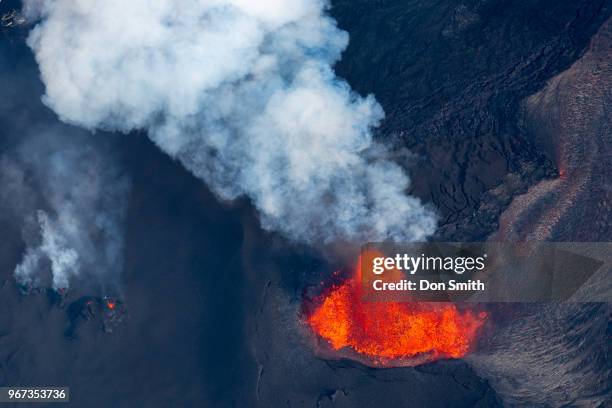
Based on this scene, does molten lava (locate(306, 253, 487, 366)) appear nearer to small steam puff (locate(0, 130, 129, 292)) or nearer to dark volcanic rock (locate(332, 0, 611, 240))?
dark volcanic rock (locate(332, 0, 611, 240))

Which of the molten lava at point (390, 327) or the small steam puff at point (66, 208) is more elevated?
the small steam puff at point (66, 208)

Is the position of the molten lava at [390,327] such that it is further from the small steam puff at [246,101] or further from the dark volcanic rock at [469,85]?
the dark volcanic rock at [469,85]

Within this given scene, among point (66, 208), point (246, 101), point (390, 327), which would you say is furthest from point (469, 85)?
point (66, 208)

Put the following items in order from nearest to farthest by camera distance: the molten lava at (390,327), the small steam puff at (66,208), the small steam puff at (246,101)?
the molten lava at (390,327)
the small steam puff at (246,101)
the small steam puff at (66,208)

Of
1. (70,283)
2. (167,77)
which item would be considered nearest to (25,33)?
(167,77)

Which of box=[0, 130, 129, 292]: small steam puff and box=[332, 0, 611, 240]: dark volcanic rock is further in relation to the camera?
box=[0, 130, 129, 292]: small steam puff

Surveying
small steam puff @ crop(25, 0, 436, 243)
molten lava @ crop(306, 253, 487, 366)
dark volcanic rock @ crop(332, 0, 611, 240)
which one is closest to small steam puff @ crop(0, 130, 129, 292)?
small steam puff @ crop(25, 0, 436, 243)

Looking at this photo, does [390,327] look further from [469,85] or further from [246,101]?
[246,101]

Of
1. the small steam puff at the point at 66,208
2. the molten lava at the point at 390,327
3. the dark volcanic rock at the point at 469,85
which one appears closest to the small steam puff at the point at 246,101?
the dark volcanic rock at the point at 469,85
